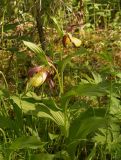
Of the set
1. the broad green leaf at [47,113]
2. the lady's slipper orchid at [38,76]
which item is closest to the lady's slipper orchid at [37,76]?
the lady's slipper orchid at [38,76]

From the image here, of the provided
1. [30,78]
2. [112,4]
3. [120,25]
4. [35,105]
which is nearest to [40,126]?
[35,105]

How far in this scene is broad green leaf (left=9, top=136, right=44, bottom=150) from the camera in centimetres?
151

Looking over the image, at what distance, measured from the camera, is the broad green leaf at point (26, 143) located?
59.4 inches

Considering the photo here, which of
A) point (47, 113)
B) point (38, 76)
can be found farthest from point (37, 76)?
point (47, 113)

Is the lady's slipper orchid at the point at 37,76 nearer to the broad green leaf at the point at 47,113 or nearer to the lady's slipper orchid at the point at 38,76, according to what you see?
the lady's slipper orchid at the point at 38,76

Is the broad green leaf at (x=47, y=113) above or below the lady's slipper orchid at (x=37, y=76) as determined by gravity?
below

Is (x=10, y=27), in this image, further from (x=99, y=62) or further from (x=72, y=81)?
(x=99, y=62)

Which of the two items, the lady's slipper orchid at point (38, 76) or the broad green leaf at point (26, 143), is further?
the lady's slipper orchid at point (38, 76)

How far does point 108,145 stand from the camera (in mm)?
1655

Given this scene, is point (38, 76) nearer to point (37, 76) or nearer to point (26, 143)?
point (37, 76)

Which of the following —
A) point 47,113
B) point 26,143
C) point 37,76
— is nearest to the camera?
point 26,143

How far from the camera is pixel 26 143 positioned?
1.53 meters

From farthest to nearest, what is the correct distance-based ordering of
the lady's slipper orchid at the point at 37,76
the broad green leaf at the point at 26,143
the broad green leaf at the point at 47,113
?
the broad green leaf at the point at 47,113
the lady's slipper orchid at the point at 37,76
the broad green leaf at the point at 26,143

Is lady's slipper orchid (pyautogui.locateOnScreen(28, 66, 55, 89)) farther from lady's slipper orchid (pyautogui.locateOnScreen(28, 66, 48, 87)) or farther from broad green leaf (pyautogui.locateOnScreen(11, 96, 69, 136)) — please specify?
broad green leaf (pyautogui.locateOnScreen(11, 96, 69, 136))
